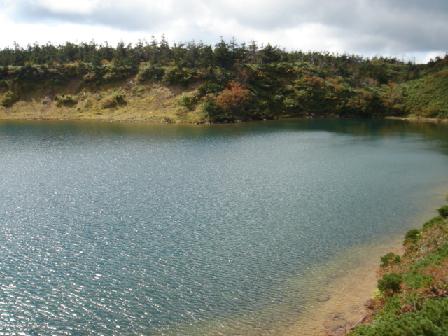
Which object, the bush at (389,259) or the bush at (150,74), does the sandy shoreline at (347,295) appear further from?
the bush at (150,74)

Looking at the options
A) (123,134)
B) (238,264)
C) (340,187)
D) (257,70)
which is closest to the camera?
(238,264)

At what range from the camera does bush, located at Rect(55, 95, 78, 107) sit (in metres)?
183

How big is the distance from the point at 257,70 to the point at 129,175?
131 metres

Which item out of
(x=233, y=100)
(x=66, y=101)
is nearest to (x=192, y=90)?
(x=233, y=100)

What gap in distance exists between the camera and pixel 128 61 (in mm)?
196875

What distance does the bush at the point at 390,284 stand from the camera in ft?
105

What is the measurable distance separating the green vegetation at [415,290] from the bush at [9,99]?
17958 centimetres

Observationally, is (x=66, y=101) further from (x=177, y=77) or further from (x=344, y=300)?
(x=344, y=300)

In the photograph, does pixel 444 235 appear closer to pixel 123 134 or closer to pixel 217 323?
pixel 217 323

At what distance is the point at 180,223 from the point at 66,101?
150 meters

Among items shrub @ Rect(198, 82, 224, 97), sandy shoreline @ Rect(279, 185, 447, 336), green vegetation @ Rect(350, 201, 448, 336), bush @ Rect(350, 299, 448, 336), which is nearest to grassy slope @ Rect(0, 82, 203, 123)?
shrub @ Rect(198, 82, 224, 97)

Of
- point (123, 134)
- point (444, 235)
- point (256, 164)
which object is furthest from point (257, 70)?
point (444, 235)

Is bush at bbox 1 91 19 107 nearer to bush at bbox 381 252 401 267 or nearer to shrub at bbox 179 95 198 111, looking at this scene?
shrub at bbox 179 95 198 111

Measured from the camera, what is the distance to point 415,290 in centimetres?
2958
